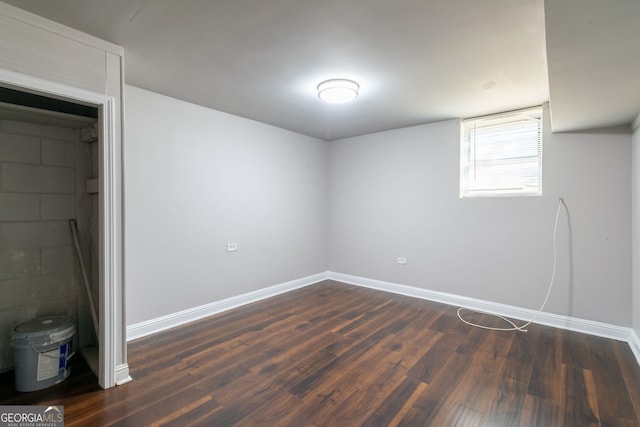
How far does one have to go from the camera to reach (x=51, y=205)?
252 centimetres

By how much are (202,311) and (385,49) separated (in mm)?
3394

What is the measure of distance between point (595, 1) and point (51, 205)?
3802 millimetres

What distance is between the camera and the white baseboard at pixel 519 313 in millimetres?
3000

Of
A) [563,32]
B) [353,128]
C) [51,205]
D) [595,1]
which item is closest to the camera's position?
[595,1]

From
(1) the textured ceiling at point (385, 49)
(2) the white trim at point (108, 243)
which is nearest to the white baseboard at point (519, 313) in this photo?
(1) the textured ceiling at point (385, 49)

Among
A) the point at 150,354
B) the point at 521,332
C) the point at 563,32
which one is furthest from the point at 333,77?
the point at 521,332

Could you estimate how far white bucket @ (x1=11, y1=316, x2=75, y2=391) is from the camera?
6.82ft

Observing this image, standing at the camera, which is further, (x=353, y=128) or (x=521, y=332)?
(x=353, y=128)

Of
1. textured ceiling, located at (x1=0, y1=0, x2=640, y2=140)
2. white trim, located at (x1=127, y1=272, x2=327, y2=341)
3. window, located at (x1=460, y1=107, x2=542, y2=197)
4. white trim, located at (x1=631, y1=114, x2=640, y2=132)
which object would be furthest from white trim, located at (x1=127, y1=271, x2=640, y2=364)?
textured ceiling, located at (x1=0, y1=0, x2=640, y2=140)

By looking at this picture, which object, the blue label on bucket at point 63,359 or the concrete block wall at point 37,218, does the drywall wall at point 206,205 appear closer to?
the concrete block wall at point 37,218

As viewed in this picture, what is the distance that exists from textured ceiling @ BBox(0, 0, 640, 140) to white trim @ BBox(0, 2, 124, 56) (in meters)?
0.05

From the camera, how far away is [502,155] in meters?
3.77

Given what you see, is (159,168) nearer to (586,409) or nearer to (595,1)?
(595,1)

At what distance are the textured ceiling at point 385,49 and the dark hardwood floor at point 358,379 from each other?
223 centimetres
